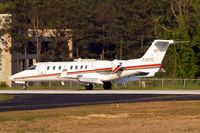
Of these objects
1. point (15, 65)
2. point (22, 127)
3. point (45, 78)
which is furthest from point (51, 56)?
point (22, 127)

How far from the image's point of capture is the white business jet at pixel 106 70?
56219 millimetres

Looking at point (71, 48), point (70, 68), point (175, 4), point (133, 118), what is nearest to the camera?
point (133, 118)

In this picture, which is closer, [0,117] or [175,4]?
[0,117]

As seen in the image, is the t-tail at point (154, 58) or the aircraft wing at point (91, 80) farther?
the t-tail at point (154, 58)

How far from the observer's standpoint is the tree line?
229ft

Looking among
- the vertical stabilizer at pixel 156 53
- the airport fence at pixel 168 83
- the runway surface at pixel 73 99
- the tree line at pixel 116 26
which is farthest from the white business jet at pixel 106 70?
the runway surface at pixel 73 99

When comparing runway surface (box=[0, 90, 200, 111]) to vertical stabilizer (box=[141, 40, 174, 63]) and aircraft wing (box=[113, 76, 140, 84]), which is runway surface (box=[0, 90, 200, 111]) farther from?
aircraft wing (box=[113, 76, 140, 84])

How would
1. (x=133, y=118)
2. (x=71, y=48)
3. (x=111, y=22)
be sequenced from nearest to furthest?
(x=133, y=118) → (x=71, y=48) → (x=111, y=22)

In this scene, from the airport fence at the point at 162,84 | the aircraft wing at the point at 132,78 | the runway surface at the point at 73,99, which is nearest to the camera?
the runway surface at the point at 73,99

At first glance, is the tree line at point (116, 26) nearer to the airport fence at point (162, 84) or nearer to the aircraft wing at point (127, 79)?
the airport fence at point (162, 84)

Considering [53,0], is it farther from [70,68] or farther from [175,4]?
[70,68]

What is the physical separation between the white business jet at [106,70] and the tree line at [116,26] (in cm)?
1027

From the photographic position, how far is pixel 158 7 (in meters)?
98.8

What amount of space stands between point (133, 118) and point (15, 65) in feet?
212
